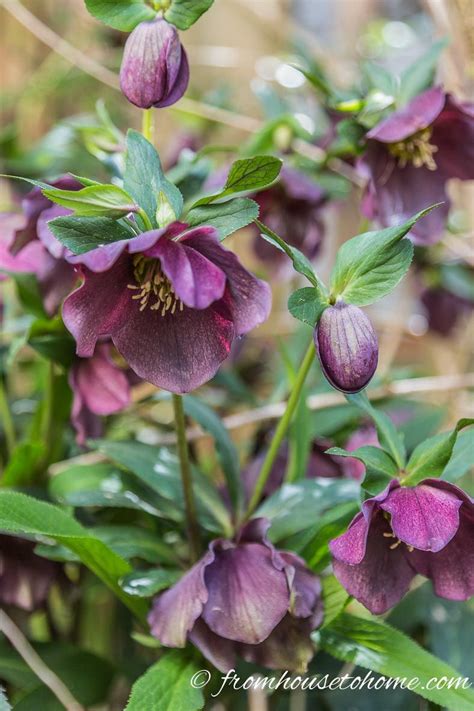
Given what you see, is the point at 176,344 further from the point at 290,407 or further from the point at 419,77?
the point at 419,77

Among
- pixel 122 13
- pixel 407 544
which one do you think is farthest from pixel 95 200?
pixel 407 544

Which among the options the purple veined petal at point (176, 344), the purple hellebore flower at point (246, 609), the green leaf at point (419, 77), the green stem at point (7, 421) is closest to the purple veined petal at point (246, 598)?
the purple hellebore flower at point (246, 609)

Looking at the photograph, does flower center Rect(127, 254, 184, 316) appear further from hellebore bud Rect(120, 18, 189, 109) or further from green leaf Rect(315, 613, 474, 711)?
green leaf Rect(315, 613, 474, 711)

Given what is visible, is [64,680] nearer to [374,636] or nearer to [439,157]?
[374,636]

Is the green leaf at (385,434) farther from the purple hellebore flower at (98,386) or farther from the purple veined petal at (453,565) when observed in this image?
the purple hellebore flower at (98,386)

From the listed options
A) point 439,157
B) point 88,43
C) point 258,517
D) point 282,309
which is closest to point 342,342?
point 258,517
